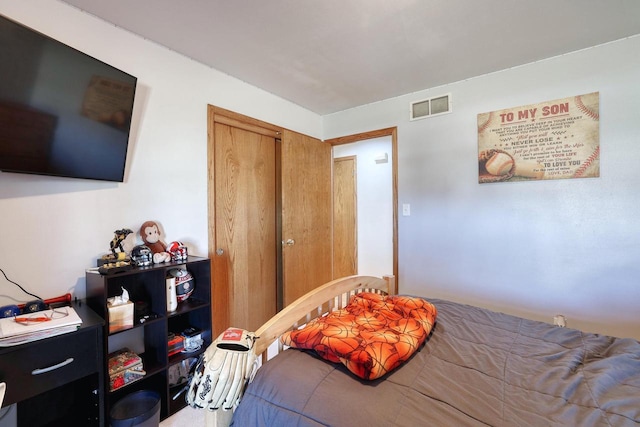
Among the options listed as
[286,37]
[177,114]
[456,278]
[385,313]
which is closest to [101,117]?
[177,114]

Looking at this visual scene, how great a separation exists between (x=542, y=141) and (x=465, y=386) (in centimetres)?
211

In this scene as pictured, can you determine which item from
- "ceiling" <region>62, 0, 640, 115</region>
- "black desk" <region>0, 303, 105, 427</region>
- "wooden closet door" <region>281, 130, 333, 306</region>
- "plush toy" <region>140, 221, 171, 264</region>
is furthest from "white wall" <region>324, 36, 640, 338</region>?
"black desk" <region>0, 303, 105, 427</region>

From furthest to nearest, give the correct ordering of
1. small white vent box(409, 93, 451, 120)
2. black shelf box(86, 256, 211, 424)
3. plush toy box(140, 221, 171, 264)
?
1. small white vent box(409, 93, 451, 120)
2. plush toy box(140, 221, 171, 264)
3. black shelf box(86, 256, 211, 424)

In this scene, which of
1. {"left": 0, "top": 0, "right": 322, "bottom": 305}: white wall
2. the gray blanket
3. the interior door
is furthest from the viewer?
the interior door

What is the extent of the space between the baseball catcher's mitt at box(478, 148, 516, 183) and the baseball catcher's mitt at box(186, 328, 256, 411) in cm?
232

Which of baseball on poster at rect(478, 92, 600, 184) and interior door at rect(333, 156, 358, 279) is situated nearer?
baseball on poster at rect(478, 92, 600, 184)

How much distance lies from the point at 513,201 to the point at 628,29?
4.18 feet

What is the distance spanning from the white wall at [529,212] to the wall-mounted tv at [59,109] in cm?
232

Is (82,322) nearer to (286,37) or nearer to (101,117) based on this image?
(101,117)

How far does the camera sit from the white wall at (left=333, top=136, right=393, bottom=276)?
13.5ft

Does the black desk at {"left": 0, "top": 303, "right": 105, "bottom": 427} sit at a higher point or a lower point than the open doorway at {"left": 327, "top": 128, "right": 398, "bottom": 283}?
lower

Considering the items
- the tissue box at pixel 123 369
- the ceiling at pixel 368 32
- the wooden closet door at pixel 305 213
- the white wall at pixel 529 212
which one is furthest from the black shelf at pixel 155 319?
the white wall at pixel 529 212

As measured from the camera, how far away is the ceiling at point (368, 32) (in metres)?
1.60

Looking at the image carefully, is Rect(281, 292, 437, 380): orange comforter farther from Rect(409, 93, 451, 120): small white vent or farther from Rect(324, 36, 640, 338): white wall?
Rect(409, 93, 451, 120): small white vent
